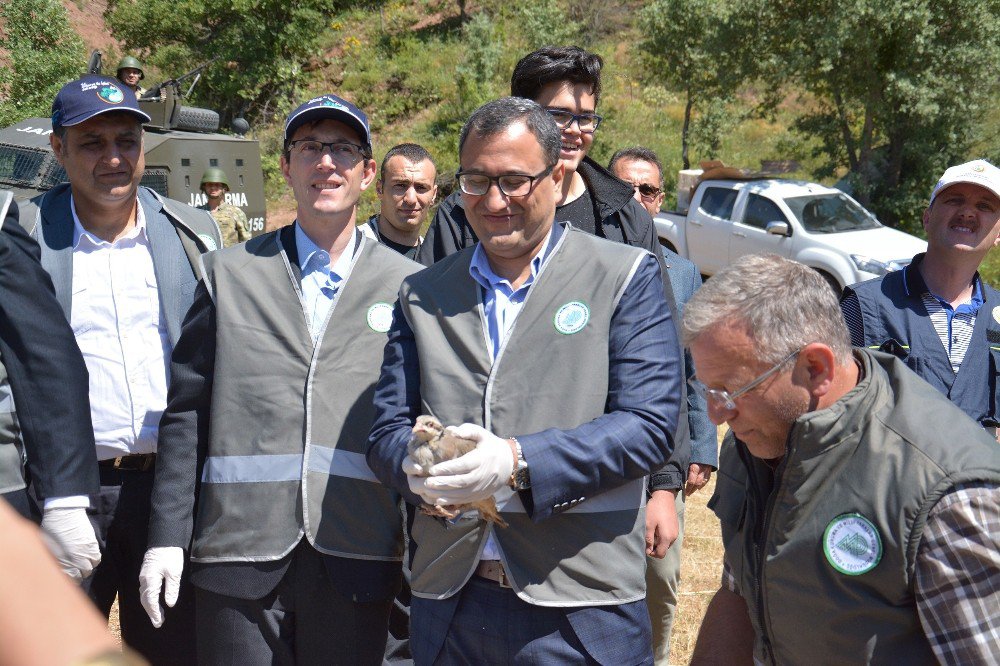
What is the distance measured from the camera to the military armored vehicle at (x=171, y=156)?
10.9 m

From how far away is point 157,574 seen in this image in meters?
2.78

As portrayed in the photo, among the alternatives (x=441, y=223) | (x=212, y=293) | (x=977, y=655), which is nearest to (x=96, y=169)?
(x=212, y=293)

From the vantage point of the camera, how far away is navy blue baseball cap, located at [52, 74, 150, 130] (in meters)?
3.18

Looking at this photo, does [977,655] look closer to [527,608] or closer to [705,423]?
[527,608]

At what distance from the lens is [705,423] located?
11.3 feet

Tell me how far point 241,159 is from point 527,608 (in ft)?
38.7

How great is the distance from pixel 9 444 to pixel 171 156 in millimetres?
9856

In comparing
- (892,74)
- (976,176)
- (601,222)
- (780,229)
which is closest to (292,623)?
(601,222)

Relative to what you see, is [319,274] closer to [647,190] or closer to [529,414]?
[529,414]

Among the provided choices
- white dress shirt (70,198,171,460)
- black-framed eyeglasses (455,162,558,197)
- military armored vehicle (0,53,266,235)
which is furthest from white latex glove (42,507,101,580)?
Answer: military armored vehicle (0,53,266,235)

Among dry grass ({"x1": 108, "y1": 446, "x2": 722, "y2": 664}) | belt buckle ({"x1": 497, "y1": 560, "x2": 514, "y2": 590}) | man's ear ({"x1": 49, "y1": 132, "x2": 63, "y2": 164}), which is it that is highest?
man's ear ({"x1": 49, "y1": 132, "x2": 63, "y2": 164})

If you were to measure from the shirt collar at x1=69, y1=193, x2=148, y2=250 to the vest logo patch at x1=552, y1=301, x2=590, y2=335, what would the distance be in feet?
5.26

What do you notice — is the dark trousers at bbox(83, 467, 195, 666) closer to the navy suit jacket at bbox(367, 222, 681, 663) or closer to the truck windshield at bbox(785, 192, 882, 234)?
the navy suit jacket at bbox(367, 222, 681, 663)

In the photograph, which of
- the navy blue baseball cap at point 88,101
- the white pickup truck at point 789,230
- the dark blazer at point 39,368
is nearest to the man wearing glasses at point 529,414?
the dark blazer at point 39,368
